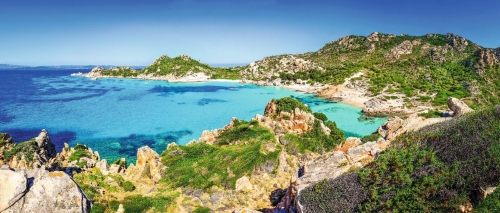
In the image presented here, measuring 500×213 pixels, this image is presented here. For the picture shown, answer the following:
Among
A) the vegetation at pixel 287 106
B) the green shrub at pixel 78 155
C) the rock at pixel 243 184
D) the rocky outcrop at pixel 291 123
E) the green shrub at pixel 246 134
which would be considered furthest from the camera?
the vegetation at pixel 287 106

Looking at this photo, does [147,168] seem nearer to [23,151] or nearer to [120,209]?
[120,209]

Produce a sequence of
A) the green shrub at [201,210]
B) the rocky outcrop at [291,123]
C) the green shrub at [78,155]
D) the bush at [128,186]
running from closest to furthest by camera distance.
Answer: the green shrub at [201,210] < the bush at [128,186] < the green shrub at [78,155] < the rocky outcrop at [291,123]

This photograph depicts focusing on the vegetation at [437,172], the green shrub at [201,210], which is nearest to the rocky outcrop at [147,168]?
the green shrub at [201,210]

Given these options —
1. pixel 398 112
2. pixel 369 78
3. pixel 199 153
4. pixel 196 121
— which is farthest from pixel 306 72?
pixel 199 153

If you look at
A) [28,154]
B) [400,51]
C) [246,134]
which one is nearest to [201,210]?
[246,134]

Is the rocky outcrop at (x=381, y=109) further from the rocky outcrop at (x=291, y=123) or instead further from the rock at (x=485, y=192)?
the rock at (x=485, y=192)

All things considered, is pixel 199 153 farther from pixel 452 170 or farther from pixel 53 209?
pixel 452 170
